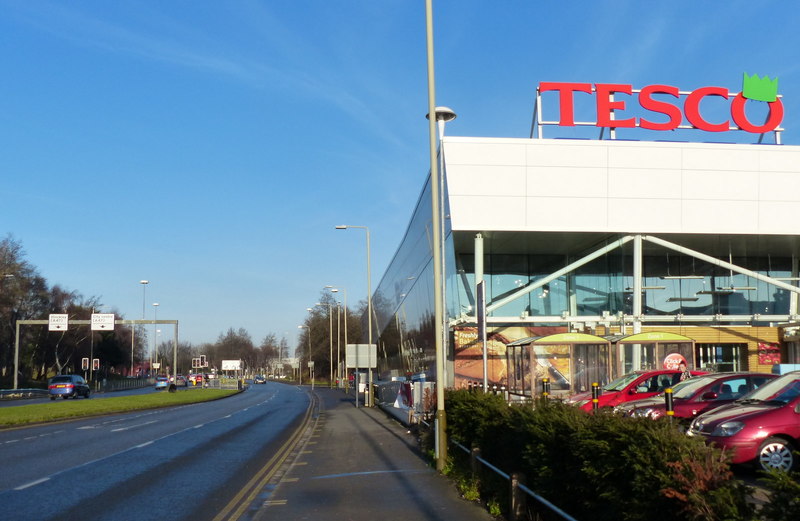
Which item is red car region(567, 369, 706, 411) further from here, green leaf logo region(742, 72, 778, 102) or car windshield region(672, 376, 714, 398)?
green leaf logo region(742, 72, 778, 102)

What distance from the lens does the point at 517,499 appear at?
8734mm

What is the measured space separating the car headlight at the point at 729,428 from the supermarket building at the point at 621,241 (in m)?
17.1

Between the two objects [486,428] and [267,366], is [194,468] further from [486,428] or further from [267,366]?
[267,366]

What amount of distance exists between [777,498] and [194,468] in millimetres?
13356

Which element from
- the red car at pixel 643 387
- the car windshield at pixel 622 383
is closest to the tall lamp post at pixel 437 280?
the red car at pixel 643 387

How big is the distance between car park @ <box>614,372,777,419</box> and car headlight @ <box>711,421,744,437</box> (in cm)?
389

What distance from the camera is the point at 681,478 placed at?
18.0 ft

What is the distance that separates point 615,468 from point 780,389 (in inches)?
309

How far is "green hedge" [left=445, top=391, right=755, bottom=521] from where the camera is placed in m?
5.40

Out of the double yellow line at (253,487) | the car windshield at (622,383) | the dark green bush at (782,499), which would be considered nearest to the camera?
the dark green bush at (782,499)

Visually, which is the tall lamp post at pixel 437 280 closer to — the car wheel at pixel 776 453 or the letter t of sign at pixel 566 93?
the car wheel at pixel 776 453

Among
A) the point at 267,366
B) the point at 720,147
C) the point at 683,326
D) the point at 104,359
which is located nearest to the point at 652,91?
the point at 720,147

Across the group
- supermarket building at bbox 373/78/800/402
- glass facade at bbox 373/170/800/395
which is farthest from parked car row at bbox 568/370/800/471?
glass facade at bbox 373/170/800/395

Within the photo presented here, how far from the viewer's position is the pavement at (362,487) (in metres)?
10.3
